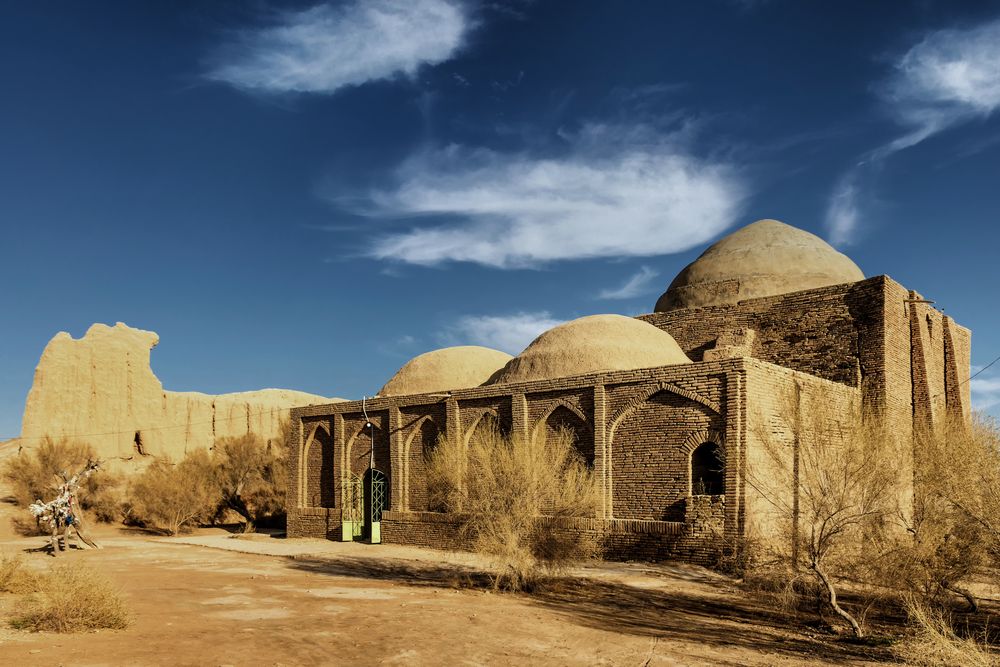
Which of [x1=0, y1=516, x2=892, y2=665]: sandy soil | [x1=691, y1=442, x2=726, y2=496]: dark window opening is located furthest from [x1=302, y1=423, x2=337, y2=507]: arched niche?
[x1=691, y1=442, x2=726, y2=496]: dark window opening

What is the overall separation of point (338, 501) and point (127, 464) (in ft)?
73.8

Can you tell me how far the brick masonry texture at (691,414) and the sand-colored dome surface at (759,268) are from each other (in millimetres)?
1671

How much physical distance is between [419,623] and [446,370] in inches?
605

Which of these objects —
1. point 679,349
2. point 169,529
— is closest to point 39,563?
point 169,529

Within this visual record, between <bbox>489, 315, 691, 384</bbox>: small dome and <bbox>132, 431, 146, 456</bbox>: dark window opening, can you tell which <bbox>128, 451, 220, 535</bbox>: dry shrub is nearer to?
<bbox>132, 431, 146, 456</bbox>: dark window opening

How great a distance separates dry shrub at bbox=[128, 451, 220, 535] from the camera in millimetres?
29375

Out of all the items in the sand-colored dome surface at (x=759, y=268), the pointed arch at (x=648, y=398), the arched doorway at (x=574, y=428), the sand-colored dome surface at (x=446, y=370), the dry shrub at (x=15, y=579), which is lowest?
the dry shrub at (x=15, y=579)

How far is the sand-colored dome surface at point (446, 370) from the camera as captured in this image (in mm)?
25125

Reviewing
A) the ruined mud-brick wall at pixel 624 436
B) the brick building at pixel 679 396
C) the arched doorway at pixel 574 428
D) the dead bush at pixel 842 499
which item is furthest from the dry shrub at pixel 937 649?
the arched doorway at pixel 574 428

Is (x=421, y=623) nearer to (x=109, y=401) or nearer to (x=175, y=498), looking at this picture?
(x=175, y=498)

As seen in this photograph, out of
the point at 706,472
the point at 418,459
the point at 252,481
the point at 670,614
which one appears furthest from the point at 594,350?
the point at 252,481

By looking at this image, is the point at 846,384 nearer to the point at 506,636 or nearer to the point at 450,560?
the point at 450,560

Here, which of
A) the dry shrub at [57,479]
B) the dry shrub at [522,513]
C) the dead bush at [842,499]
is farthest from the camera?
the dry shrub at [57,479]

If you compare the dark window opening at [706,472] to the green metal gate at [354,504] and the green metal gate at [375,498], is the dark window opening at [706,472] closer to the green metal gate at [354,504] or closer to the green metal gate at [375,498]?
the green metal gate at [375,498]
